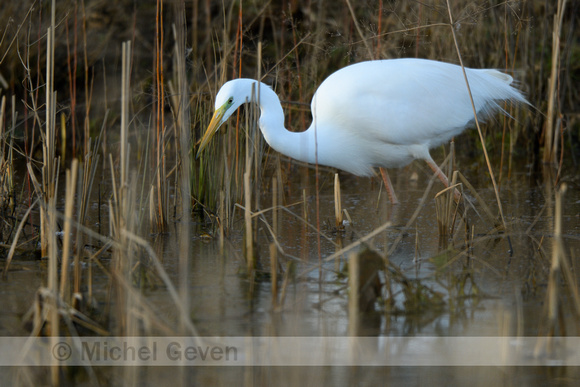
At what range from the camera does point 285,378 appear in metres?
2.38

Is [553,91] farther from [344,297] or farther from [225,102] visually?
[344,297]

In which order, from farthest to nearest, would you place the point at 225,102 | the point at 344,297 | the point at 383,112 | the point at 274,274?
the point at 383,112 → the point at 225,102 → the point at 344,297 → the point at 274,274

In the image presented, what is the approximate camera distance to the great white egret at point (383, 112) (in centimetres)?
455

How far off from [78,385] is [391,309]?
123 centimetres

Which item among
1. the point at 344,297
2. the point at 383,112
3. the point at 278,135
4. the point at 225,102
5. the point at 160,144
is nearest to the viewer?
the point at 344,297

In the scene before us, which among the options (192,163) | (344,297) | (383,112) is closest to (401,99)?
(383,112)

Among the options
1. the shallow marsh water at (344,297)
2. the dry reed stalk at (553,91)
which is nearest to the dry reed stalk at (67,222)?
the shallow marsh water at (344,297)

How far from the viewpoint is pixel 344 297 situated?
121 inches

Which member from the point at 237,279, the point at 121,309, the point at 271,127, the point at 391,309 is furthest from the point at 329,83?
the point at 121,309

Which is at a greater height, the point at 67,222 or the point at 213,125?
the point at 213,125

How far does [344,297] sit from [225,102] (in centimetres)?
161

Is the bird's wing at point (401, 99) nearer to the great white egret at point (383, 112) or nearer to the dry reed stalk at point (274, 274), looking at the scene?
the great white egret at point (383, 112)

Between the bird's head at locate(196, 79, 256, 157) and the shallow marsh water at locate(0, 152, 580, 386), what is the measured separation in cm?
60

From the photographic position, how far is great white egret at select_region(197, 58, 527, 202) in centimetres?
455
